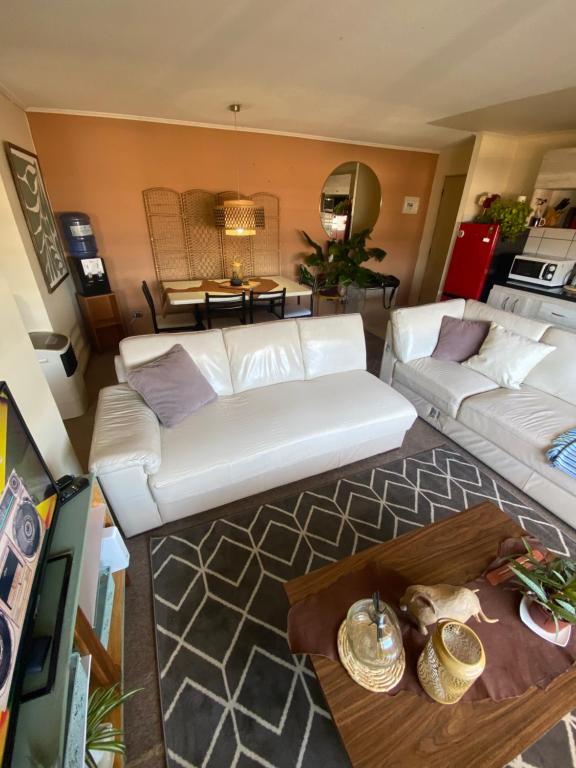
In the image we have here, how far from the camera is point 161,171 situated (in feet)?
11.8

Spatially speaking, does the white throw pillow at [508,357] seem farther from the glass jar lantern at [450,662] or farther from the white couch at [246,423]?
the glass jar lantern at [450,662]

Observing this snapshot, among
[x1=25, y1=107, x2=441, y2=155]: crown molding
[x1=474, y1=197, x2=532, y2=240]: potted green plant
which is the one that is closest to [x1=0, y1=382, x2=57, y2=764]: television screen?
[x1=25, y1=107, x2=441, y2=155]: crown molding

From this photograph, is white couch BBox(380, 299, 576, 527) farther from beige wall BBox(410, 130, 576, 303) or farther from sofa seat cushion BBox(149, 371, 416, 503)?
beige wall BBox(410, 130, 576, 303)

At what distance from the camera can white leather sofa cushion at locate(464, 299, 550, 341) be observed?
94.3 inches

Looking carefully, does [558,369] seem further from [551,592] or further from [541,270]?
[541,270]

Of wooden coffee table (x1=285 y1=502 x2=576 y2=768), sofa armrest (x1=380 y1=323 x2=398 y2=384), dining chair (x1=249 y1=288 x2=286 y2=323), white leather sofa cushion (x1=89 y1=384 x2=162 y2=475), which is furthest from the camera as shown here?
dining chair (x1=249 y1=288 x2=286 y2=323)

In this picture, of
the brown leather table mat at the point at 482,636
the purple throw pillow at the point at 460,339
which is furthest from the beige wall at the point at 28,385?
the purple throw pillow at the point at 460,339

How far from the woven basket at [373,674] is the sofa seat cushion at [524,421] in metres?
1.47

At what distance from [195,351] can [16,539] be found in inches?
54.6

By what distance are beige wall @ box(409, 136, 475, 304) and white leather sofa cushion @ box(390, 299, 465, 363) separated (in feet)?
6.98

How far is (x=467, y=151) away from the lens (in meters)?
4.30

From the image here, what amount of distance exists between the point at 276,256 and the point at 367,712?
4.48m

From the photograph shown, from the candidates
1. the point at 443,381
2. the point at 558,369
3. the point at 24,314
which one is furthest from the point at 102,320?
the point at 558,369

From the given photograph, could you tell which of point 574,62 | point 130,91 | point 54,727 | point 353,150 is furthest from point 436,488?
point 353,150
